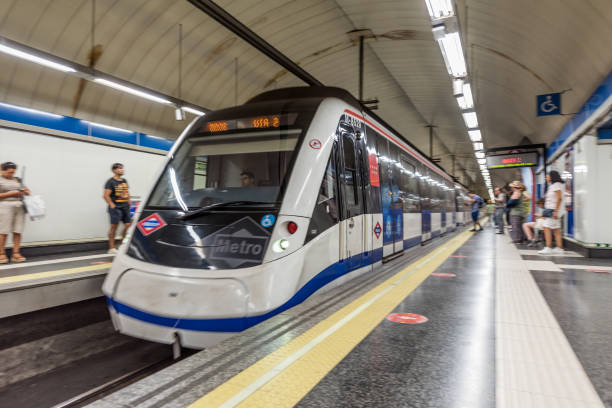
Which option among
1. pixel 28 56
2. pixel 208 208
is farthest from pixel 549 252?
pixel 28 56

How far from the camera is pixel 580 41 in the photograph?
21.9 feet

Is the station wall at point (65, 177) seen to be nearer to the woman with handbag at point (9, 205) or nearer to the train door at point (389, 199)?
the woman with handbag at point (9, 205)

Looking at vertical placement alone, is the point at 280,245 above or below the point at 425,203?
below

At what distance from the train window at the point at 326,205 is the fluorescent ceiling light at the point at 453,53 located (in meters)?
4.61

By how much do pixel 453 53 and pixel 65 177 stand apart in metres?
8.73

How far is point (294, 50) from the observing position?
10258mm

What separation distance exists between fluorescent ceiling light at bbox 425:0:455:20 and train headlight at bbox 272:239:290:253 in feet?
16.7

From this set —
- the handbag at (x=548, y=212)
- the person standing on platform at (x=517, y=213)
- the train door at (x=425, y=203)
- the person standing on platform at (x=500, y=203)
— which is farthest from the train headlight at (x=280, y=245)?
the person standing on platform at (x=500, y=203)

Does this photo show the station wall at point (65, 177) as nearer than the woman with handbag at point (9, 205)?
No

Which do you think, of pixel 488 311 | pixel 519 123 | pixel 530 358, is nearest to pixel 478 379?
pixel 530 358

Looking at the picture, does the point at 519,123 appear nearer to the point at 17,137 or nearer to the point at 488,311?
the point at 488,311

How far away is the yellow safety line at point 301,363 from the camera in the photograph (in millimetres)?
1770

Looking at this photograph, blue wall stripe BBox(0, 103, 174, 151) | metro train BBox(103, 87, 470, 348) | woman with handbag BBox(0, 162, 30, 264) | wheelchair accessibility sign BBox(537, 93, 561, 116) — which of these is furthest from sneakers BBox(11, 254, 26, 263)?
wheelchair accessibility sign BBox(537, 93, 561, 116)

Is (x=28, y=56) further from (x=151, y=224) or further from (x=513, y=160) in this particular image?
(x=513, y=160)
